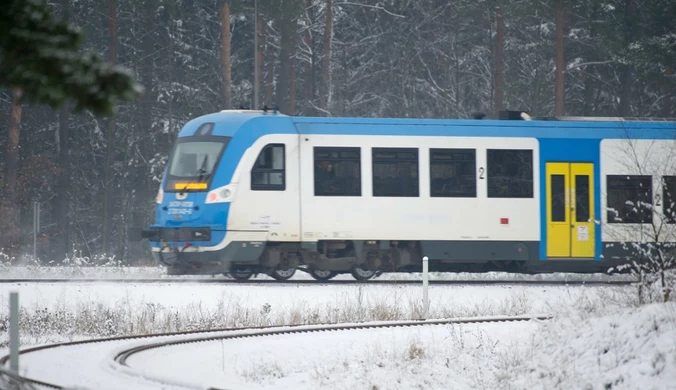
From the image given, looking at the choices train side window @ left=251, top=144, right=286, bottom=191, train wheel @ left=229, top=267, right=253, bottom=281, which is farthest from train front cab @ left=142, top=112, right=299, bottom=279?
train wheel @ left=229, top=267, right=253, bottom=281

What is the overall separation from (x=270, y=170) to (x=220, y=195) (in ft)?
3.41

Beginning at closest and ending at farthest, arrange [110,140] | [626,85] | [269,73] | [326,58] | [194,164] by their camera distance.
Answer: [194,164] < [626,85] < [326,58] < [110,140] < [269,73]

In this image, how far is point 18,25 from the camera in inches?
179

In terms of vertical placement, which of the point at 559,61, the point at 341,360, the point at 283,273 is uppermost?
the point at 559,61

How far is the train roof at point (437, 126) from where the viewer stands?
19.0 meters

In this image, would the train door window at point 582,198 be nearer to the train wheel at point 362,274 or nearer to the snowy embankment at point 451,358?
the train wheel at point 362,274

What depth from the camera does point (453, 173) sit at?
63.9ft

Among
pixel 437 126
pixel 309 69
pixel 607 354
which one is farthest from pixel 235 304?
pixel 309 69

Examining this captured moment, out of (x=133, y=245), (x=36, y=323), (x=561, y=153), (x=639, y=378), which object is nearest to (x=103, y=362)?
(x=36, y=323)

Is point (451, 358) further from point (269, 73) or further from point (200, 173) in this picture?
point (269, 73)

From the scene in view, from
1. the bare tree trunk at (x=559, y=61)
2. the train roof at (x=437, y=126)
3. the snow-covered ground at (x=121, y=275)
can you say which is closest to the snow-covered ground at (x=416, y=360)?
the train roof at (x=437, y=126)

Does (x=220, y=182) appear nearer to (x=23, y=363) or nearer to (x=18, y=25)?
(x=23, y=363)

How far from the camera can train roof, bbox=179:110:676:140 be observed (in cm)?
1902

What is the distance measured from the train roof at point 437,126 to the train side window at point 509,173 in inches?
14.9
